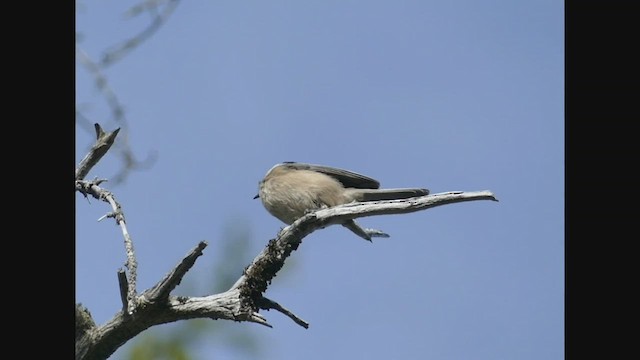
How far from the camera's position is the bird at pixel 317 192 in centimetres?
738

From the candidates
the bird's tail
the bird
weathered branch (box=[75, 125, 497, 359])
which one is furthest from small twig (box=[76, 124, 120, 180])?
the bird's tail

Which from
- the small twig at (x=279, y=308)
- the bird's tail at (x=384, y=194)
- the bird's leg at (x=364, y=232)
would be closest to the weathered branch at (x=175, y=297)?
the small twig at (x=279, y=308)

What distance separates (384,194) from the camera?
7.03 metres

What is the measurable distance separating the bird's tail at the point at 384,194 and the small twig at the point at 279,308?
165 centimetres

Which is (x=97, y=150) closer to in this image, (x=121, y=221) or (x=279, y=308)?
(x=121, y=221)

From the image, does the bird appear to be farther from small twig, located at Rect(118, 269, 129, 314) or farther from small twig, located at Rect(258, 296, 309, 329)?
small twig, located at Rect(118, 269, 129, 314)

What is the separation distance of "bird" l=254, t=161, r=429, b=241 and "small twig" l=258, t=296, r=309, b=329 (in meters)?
1.87

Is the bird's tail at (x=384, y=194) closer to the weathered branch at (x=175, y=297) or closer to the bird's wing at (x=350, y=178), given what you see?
the bird's wing at (x=350, y=178)

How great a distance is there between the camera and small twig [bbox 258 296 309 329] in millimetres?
5379

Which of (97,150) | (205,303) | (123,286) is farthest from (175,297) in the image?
(97,150)
